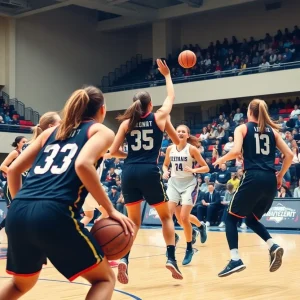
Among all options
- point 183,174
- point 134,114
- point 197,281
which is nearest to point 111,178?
point 183,174

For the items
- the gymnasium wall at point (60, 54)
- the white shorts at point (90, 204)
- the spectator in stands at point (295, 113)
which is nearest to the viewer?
the white shorts at point (90, 204)

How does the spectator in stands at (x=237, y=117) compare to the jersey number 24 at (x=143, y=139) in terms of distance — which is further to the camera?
the spectator in stands at (x=237, y=117)

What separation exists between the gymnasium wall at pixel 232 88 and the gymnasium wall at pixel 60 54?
3367 mm

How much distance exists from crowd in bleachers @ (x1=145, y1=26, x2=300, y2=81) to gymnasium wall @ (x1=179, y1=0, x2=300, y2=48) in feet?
1.92

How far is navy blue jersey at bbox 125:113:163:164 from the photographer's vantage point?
5.88 meters

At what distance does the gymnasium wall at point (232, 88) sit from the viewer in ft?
71.2

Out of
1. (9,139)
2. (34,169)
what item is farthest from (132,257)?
(9,139)

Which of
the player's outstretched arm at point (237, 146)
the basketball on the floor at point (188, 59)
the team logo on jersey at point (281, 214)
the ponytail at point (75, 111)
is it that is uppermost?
the basketball on the floor at point (188, 59)

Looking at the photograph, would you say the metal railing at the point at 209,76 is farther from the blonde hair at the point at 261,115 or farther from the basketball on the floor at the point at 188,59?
the blonde hair at the point at 261,115

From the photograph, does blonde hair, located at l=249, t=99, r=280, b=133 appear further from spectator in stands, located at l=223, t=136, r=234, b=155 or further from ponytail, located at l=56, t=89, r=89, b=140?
spectator in stands, located at l=223, t=136, r=234, b=155

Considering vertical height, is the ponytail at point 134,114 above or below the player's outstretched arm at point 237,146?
above

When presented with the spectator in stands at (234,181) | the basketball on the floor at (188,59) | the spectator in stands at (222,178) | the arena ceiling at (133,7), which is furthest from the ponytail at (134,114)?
the arena ceiling at (133,7)

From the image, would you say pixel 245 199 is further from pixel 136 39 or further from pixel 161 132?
pixel 136 39

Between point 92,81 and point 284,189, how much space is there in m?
16.9
